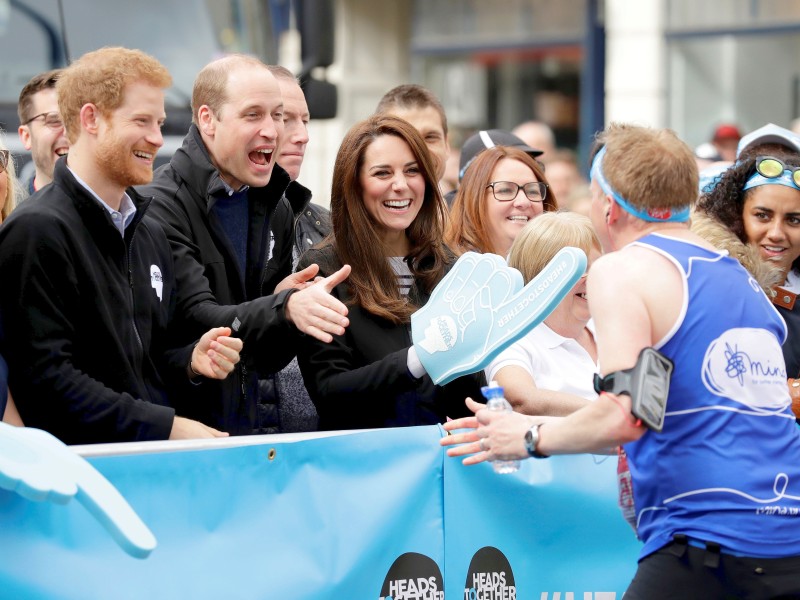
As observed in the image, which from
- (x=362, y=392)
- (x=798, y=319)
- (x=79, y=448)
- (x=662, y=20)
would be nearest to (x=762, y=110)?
(x=662, y=20)

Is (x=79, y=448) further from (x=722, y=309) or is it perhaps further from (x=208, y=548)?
(x=722, y=309)

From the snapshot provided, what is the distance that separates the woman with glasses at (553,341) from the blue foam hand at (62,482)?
159 cm

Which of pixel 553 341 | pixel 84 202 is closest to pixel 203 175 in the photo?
pixel 84 202

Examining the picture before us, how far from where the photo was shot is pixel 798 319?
195 inches

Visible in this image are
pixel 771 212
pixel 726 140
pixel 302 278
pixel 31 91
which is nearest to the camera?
pixel 302 278

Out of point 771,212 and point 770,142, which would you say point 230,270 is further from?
point 770,142

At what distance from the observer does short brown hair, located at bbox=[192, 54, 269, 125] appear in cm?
487

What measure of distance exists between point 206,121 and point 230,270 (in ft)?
1.88

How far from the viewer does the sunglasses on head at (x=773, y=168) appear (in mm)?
5145

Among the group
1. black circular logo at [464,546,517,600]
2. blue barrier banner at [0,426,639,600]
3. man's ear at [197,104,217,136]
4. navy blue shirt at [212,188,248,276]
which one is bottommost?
black circular logo at [464,546,517,600]

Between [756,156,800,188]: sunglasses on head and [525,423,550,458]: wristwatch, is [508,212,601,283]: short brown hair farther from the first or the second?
[525,423,550,458]: wristwatch

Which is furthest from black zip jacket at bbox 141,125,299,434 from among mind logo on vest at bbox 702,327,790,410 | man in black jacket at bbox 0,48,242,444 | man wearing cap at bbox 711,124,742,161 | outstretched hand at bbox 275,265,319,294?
man wearing cap at bbox 711,124,742,161

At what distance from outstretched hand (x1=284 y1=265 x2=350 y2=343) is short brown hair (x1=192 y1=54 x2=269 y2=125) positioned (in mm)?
1000

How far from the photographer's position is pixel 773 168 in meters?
5.16
